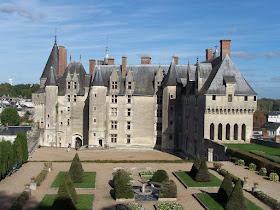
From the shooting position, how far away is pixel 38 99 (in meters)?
47.8

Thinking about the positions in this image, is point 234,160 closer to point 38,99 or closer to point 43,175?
point 43,175

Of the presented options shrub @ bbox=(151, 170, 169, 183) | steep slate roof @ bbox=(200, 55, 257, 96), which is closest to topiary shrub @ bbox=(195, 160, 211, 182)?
shrub @ bbox=(151, 170, 169, 183)

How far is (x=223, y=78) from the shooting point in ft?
119

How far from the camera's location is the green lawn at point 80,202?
1842cm

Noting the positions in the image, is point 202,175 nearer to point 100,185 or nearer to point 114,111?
point 100,185

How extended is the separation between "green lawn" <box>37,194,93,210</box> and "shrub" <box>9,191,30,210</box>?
1.01m

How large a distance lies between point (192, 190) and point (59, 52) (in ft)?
109

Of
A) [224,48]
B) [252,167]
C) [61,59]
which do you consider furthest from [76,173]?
[61,59]

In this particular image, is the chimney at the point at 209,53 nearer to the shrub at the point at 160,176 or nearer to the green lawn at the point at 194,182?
the green lawn at the point at 194,182

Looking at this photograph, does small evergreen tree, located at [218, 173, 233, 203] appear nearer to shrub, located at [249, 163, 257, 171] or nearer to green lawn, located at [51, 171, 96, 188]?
shrub, located at [249, 163, 257, 171]

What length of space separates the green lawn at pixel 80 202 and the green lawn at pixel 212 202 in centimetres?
681

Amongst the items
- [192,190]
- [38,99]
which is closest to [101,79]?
[38,99]

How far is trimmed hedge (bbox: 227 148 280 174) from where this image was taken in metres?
25.0

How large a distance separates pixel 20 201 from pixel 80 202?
3.38 meters
